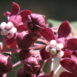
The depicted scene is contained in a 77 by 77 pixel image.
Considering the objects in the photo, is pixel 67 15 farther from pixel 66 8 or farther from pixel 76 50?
pixel 76 50

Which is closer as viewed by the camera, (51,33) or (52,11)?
(51,33)

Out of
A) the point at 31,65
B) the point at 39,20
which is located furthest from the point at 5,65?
the point at 39,20

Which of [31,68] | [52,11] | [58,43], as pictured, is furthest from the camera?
[52,11]

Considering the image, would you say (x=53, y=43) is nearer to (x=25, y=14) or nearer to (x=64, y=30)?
(x=64, y=30)

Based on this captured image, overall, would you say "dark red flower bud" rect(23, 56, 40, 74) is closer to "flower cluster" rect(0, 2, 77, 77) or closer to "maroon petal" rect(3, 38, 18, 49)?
"flower cluster" rect(0, 2, 77, 77)

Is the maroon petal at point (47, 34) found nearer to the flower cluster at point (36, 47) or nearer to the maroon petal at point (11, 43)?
the flower cluster at point (36, 47)

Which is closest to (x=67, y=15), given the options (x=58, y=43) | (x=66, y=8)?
(x=66, y=8)

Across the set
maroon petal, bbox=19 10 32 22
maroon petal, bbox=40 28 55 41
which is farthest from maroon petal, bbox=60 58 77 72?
Answer: maroon petal, bbox=19 10 32 22
